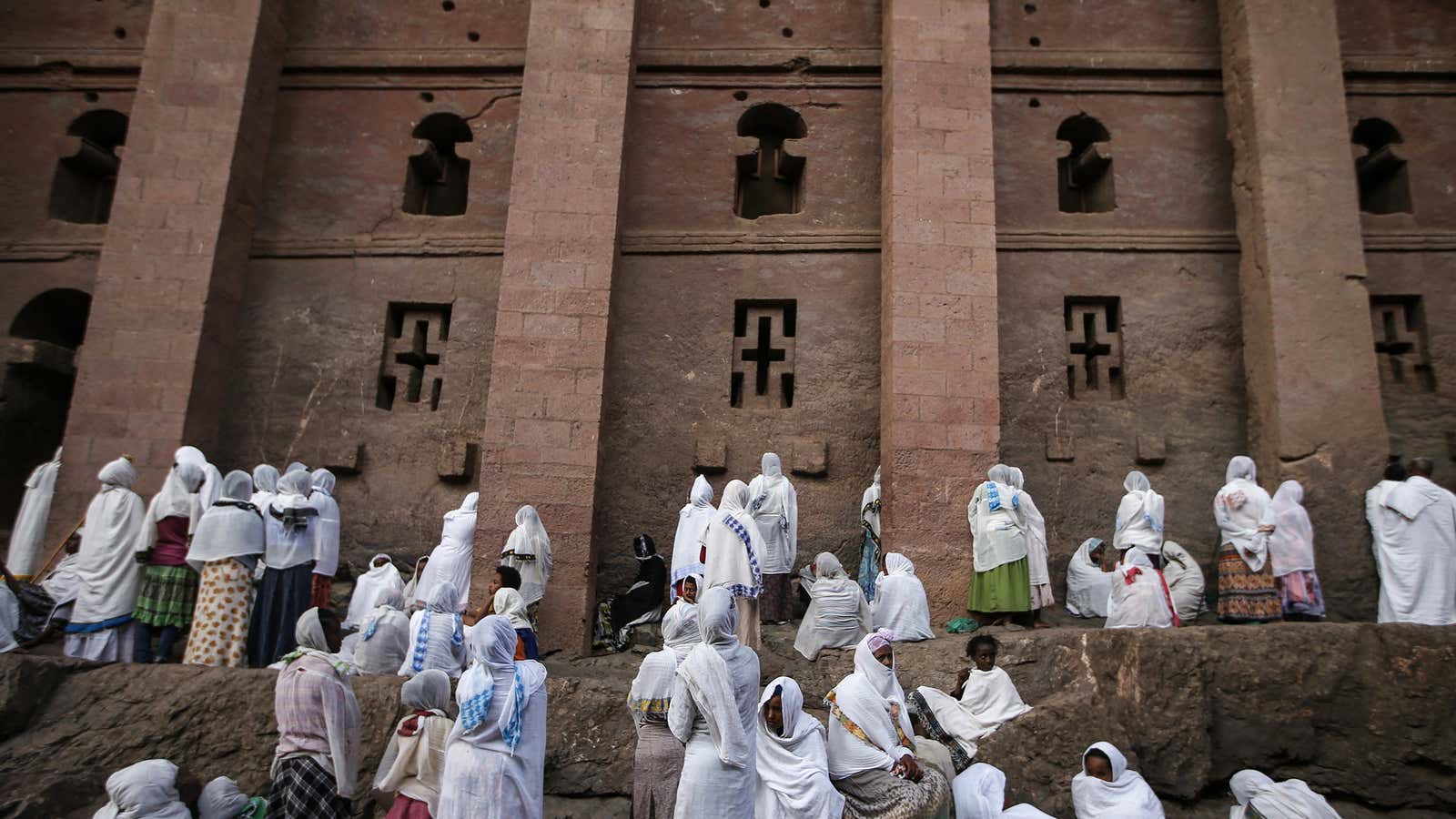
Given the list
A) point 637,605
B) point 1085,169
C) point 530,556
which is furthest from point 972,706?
point 1085,169

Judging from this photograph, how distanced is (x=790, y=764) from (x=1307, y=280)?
346 inches

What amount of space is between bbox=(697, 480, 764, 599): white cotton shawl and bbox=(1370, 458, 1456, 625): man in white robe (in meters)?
5.71

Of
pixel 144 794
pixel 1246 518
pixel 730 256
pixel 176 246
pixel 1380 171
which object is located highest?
pixel 1380 171

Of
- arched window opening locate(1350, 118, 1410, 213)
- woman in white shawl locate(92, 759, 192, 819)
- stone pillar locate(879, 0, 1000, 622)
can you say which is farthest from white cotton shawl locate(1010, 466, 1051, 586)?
woman in white shawl locate(92, 759, 192, 819)

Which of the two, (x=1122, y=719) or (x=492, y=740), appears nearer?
(x=492, y=740)

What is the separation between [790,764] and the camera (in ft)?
18.9

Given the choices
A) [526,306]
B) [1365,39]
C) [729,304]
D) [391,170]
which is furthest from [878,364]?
[1365,39]

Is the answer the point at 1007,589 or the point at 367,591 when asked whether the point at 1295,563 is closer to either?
the point at 1007,589

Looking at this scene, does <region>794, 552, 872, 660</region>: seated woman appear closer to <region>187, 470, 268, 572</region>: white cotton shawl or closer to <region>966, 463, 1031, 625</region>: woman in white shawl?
<region>966, 463, 1031, 625</region>: woman in white shawl

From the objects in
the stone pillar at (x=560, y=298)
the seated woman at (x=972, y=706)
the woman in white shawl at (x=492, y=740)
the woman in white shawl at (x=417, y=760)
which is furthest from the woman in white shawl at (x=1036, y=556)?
the woman in white shawl at (x=417, y=760)

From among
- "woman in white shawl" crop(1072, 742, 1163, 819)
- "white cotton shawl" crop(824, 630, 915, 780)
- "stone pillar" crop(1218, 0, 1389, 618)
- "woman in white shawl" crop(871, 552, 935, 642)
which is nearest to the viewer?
"white cotton shawl" crop(824, 630, 915, 780)

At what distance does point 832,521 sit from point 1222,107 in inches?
276

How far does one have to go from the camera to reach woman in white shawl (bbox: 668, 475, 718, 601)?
9812mm

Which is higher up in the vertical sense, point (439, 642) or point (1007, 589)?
point (1007, 589)
